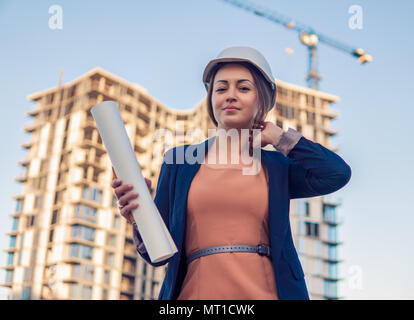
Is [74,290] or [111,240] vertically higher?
[111,240]

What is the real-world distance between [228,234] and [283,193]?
0.34m

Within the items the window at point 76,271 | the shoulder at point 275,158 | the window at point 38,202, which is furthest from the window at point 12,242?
the shoulder at point 275,158

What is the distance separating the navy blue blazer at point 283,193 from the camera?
2244 millimetres

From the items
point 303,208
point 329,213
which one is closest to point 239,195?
point 303,208

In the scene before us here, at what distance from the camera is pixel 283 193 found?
2.43 metres

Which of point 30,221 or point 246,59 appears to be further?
point 30,221

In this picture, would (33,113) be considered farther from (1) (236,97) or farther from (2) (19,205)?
(1) (236,97)

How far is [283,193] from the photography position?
7.97 ft

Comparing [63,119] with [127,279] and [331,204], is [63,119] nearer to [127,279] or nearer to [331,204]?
[127,279]

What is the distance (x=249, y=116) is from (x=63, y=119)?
2351 inches

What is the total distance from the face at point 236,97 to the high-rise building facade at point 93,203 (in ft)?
152

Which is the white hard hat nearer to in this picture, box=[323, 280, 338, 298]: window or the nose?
the nose

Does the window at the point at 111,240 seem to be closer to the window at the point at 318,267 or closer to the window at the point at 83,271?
the window at the point at 83,271
